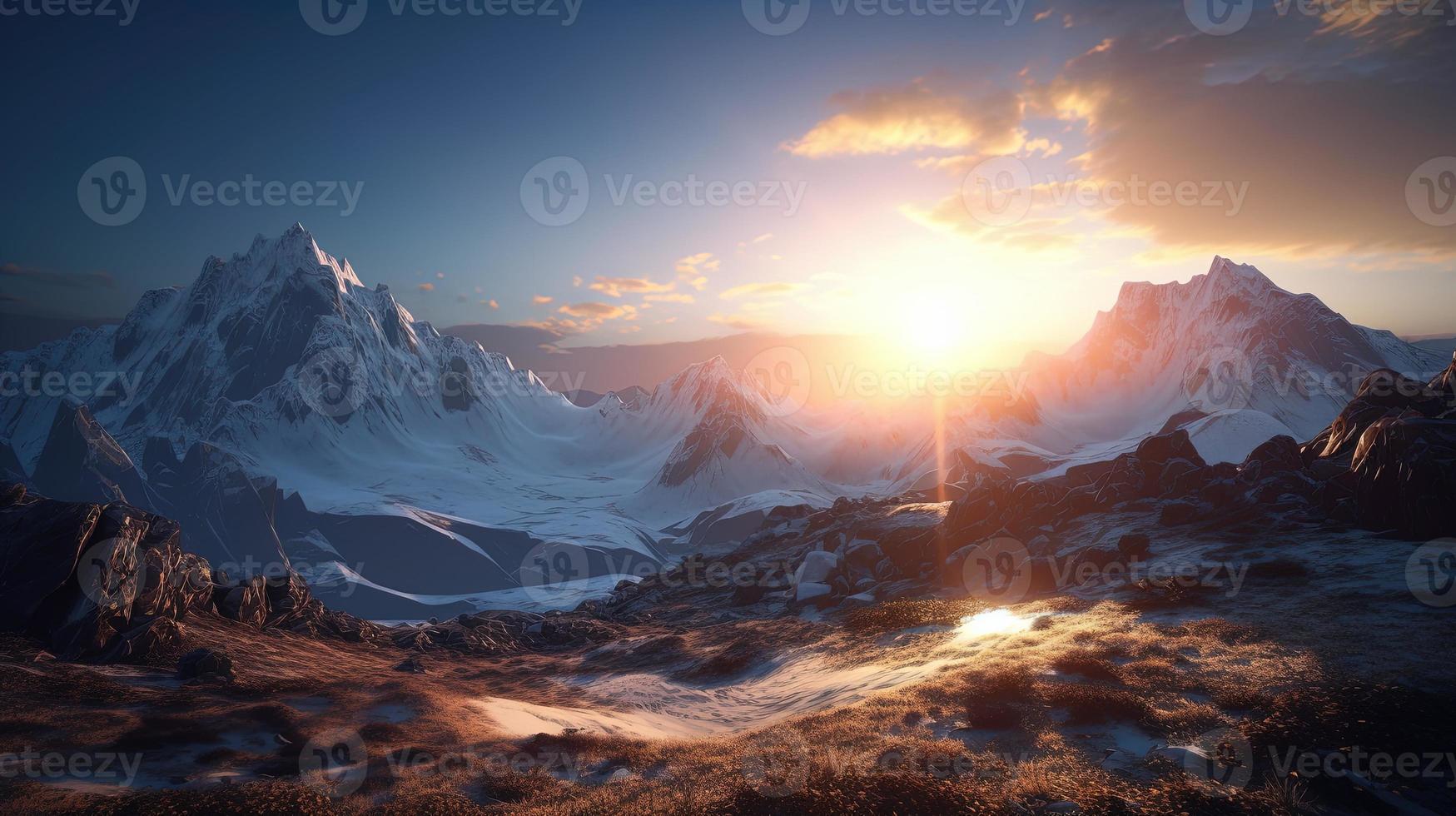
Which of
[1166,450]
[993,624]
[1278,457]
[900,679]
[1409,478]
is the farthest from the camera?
[1166,450]

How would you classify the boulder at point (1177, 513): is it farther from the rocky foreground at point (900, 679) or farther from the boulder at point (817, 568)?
the boulder at point (817, 568)

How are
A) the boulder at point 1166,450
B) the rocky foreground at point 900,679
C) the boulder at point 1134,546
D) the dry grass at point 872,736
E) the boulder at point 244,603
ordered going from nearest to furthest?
the dry grass at point 872,736, the rocky foreground at point 900,679, the boulder at point 244,603, the boulder at point 1134,546, the boulder at point 1166,450

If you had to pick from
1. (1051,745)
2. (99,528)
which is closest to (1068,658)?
(1051,745)

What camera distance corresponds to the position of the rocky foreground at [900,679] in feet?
43.7

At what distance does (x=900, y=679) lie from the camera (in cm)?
2220

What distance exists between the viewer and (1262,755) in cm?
1302

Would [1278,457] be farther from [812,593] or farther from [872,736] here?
[872,736]

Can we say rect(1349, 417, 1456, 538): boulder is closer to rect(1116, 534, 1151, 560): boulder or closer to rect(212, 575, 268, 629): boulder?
rect(1116, 534, 1151, 560): boulder

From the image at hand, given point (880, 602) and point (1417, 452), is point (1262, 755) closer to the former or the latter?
point (1417, 452)

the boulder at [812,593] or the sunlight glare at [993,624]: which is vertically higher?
the sunlight glare at [993,624]

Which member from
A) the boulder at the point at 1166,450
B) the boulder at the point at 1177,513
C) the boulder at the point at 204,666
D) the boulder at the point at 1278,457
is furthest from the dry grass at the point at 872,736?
the boulder at the point at 1166,450

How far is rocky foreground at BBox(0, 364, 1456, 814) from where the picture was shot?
1332 cm

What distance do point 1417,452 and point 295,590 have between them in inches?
2240

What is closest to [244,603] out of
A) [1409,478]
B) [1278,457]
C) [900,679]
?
[900,679]
